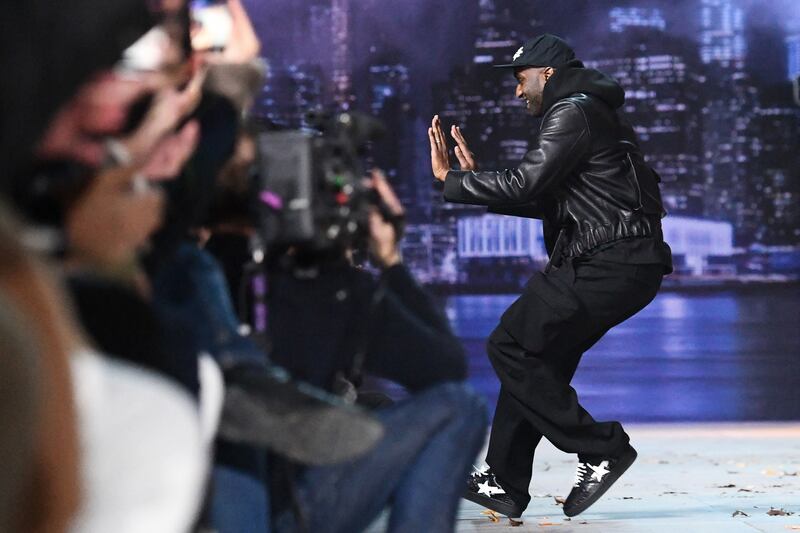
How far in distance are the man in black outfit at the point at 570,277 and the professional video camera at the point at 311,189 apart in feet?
7.29

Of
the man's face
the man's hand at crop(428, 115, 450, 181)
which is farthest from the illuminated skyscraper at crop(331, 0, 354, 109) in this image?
the man's hand at crop(428, 115, 450, 181)

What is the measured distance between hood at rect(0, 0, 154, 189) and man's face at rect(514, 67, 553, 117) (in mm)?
3496

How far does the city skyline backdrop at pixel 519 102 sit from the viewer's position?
34.4 feet

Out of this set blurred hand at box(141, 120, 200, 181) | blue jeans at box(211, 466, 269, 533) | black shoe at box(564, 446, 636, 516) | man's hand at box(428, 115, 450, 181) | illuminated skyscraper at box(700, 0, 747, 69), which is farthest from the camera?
illuminated skyscraper at box(700, 0, 747, 69)

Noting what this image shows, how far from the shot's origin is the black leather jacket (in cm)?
439

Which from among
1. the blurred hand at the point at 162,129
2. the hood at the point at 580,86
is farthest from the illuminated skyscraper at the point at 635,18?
the blurred hand at the point at 162,129

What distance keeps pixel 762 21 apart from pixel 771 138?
1.00 meters

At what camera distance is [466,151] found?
4.81 meters

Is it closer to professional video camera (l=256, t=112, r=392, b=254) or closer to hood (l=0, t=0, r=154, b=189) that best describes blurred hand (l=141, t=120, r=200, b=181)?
professional video camera (l=256, t=112, r=392, b=254)

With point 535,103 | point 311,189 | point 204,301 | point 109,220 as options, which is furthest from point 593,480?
point 109,220

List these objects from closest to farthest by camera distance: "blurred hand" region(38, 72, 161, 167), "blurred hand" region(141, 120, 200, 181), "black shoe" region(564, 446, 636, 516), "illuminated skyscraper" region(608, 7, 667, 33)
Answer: "blurred hand" region(38, 72, 161, 167)
"blurred hand" region(141, 120, 200, 181)
"black shoe" region(564, 446, 636, 516)
"illuminated skyscraper" region(608, 7, 667, 33)

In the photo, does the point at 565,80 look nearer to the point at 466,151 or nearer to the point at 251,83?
the point at 466,151

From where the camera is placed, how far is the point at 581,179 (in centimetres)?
445

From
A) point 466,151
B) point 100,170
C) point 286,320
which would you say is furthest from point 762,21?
point 100,170
